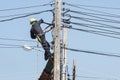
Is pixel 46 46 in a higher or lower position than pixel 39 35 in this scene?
lower

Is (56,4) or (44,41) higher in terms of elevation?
(56,4)

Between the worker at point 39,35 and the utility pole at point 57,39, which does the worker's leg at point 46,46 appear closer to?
the worker at point 39,35

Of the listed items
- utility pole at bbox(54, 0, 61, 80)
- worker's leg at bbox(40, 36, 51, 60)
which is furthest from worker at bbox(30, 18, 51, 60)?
utility pole at bbox(54, 0, 61, 80)

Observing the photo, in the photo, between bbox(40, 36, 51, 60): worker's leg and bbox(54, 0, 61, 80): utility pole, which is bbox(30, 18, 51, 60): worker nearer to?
bbox(40, 36, 51, 60): worker's leg

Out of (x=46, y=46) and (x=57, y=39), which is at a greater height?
(x=57, y=39)

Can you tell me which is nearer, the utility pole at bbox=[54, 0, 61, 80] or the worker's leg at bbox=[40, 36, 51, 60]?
Answer: the utility pole at bbox=[54, 0, 61, 80]

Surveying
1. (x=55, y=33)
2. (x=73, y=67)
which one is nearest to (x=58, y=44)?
(x=55, y=33)

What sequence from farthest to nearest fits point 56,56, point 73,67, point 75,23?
point 73,67
point 75,23
point 56,56

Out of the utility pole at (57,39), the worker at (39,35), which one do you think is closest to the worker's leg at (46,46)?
the worker at (39,35)

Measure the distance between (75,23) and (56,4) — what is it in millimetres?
1785

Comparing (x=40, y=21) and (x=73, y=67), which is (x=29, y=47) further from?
(x=73, y=67)

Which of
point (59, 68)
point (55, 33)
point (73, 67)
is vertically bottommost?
point (73, 67)

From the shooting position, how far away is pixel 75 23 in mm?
23422

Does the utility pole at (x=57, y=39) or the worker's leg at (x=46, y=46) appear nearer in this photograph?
the utility pole at (x=57, y=39)
